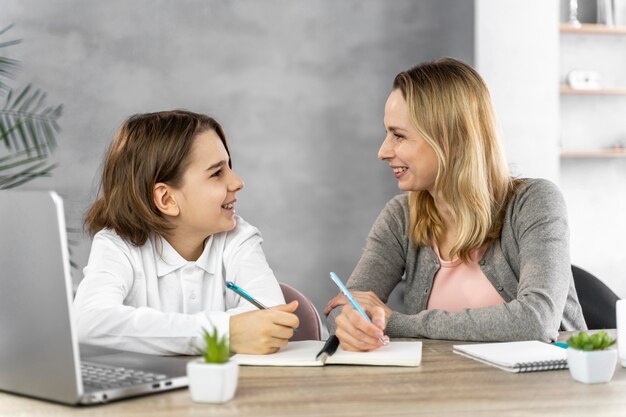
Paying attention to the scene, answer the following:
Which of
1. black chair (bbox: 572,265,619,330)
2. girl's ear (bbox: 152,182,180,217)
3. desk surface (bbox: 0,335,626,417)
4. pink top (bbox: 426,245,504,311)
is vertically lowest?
black chair (bbox: 572,265,619,330)

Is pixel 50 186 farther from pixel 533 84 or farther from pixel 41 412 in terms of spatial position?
pixel 41 412

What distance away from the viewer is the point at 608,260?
14.9ft

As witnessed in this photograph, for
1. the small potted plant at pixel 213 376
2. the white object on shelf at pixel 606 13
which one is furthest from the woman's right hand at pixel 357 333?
the white object on shelf at pixel 606 13

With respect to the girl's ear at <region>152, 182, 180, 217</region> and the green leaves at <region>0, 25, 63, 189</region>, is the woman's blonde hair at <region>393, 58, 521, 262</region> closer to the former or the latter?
the girl's ear at <region>152, 182, 180, 217</region>

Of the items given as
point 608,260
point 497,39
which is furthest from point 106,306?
point 608,260

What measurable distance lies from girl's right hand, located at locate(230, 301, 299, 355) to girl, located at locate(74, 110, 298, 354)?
0.24 meters

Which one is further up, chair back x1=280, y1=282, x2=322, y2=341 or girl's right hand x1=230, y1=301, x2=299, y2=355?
girl's right hand x1=230, y1=301, x2=299, y2=355

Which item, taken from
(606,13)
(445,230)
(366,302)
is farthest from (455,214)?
(606,13)

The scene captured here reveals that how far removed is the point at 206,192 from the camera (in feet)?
5.85

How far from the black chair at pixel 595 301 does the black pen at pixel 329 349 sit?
3.09ft

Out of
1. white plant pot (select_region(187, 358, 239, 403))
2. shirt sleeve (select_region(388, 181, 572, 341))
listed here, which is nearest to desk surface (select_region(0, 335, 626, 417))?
white plant pot (select_region(187, 358, 239, 403))

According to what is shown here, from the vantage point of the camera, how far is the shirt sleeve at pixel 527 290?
160 cm

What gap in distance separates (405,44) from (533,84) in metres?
0.73

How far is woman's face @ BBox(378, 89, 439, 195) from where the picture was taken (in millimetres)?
1960
